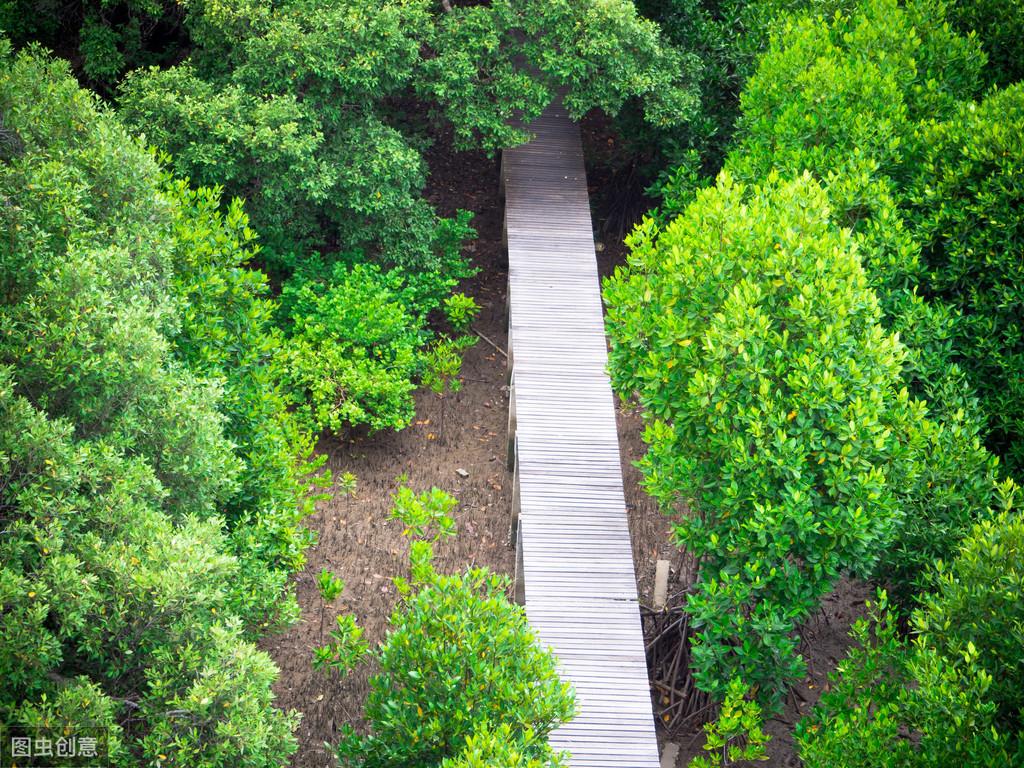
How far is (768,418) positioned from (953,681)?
3.22 meters

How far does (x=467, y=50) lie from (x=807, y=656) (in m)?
11.4

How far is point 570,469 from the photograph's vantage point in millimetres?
15422

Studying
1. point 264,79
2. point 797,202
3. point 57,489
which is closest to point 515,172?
point 264,79

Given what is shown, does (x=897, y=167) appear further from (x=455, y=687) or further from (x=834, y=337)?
(x=455, y=687)

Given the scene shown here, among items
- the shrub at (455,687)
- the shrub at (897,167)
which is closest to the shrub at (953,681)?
the shrub at (897,167)

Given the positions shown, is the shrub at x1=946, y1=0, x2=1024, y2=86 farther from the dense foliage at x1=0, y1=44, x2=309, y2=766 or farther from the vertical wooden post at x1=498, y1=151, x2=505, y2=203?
the dense foliage at x1=0, y1=44, x2=309, y2=766

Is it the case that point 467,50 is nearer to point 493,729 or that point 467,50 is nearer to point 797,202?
point 797,202

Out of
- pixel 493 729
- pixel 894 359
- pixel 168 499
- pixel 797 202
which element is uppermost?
pixel 797 202

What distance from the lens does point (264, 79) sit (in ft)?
55.8

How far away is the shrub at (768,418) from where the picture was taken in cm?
1131

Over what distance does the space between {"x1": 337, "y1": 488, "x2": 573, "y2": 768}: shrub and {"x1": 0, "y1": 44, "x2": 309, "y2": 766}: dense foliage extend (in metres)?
1.08

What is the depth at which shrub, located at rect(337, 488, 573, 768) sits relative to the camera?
10.3 metres

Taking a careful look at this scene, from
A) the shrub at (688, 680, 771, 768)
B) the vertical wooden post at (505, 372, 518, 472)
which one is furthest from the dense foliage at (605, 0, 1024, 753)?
the vertical wooden post at (505, 372, 518, 472)

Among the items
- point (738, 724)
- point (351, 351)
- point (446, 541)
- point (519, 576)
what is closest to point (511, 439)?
point (446, 541)
